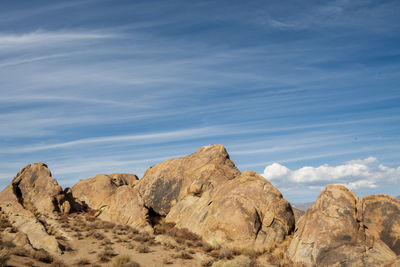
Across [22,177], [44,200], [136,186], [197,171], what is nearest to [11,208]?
[44,200]

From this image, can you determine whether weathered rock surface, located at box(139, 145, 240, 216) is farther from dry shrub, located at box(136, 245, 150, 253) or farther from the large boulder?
the large boulder

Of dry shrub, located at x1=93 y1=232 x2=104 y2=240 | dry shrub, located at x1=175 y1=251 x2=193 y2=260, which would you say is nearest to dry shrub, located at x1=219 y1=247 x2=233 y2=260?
dry shrub, located at x1=175 y1=251 x2=193 y2=260

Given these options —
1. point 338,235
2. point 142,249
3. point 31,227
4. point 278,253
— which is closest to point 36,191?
point 31,227

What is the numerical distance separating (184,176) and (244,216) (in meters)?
14.8

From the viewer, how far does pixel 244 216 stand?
96.7ft

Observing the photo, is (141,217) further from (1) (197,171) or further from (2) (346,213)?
(2) (346,213)

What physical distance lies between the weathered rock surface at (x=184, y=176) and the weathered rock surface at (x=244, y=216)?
4.37 metres

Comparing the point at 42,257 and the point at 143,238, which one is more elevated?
the point at 42,257

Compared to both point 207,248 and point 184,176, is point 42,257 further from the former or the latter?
point 184,176

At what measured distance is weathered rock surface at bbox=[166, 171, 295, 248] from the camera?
2880 cm

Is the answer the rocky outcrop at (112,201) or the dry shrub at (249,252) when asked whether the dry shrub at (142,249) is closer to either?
the rocky outcrop at (112,201)

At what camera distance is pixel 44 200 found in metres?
40.1

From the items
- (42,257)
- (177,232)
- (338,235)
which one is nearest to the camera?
(42,257)

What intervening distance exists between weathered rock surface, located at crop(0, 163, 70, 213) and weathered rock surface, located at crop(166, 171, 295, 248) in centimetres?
1659
